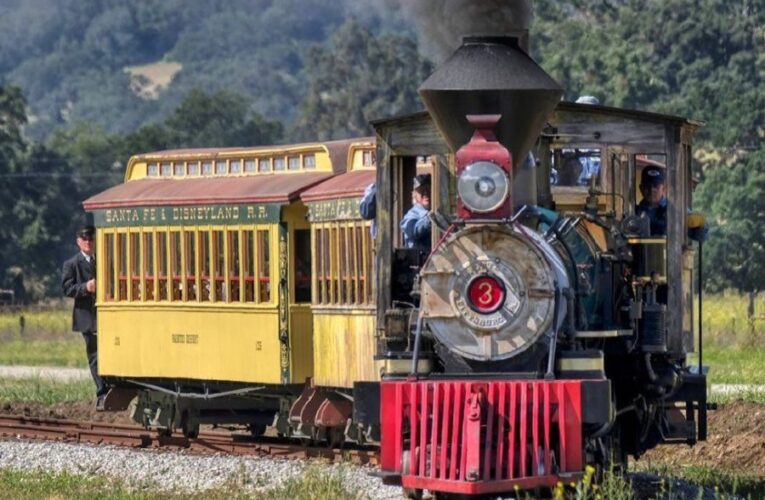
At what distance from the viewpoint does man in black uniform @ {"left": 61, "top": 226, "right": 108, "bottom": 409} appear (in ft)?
67.1

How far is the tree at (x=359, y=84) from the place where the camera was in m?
79.2

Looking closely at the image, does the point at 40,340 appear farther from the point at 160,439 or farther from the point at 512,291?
the point at 512,291

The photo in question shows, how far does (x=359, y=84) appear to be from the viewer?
268 ft

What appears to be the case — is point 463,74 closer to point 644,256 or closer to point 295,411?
point 644,256

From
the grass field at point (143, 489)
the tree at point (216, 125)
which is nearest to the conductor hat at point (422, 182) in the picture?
the grass field at point (143, 489)

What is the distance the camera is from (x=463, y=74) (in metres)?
11.4

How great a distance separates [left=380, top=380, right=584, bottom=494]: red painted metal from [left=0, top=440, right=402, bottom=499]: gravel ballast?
155 centimetres

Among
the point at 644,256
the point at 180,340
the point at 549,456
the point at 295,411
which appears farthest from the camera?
the point at 180,340

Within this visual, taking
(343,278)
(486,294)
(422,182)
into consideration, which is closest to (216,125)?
(343,278)

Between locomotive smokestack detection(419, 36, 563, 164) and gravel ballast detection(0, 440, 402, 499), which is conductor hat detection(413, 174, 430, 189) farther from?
gravel ballast detection(0, 440, 402, 499)

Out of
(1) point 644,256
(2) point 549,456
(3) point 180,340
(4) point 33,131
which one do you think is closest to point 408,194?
(1) point 644,256

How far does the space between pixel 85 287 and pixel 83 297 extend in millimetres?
369

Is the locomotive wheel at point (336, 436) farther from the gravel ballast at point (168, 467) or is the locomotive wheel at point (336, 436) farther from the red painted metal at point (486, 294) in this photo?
the red painted metal at point (486, 294)

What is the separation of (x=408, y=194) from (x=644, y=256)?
5.26 ft
